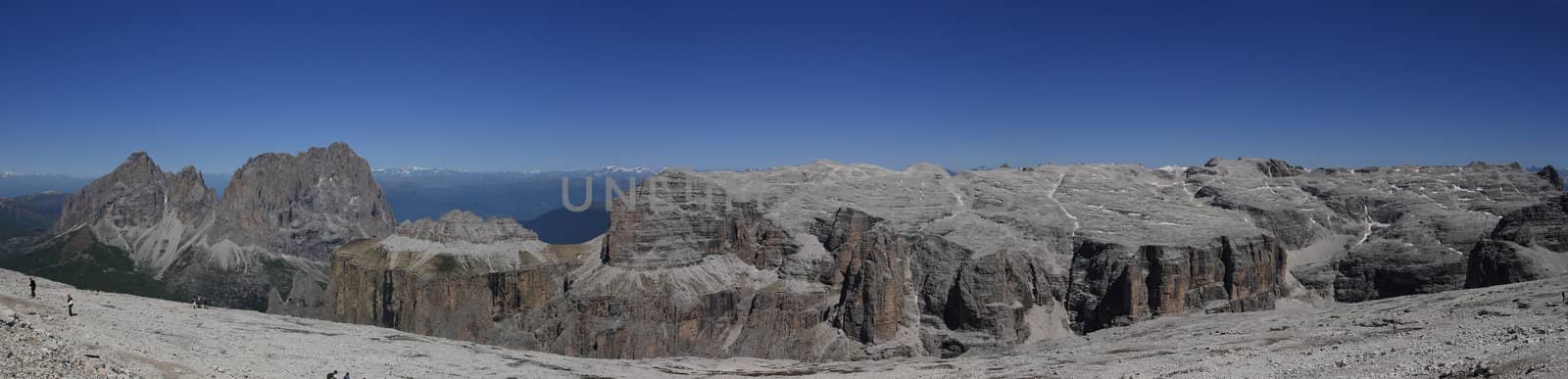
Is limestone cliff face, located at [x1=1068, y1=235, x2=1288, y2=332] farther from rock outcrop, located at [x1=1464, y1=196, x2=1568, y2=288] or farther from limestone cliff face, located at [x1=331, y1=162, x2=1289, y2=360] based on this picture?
rock outcrop, located at [x1=1464, y1=196, x2=1568, y2=288]

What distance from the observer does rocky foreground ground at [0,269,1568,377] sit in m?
37.8

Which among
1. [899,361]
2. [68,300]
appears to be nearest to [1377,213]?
[899,361]

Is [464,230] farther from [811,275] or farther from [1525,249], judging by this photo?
[1525,249]

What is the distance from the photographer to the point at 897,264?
119 meters

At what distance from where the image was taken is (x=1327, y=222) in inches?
5925

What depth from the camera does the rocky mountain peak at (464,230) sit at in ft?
432

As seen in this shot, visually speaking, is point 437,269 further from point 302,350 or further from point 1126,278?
point 1126,278

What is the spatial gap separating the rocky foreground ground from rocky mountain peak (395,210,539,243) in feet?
161

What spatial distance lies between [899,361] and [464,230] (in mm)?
76875

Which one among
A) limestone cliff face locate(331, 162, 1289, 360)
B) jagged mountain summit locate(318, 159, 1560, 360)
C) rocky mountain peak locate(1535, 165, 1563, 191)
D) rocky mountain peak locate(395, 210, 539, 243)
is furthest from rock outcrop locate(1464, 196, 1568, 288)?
rocky mountain peak locate(395, 210, 539, 243)

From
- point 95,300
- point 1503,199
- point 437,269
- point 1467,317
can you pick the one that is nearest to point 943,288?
point 1467,317

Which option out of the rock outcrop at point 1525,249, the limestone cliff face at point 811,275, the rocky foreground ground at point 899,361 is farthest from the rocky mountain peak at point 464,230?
the rock outcrop at point 1525,249

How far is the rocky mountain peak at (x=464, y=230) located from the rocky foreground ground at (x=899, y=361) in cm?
4910

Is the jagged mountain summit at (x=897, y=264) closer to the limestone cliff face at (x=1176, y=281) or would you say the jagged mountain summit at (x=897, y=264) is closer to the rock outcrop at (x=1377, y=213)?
the limestone cliff face at (x=1176, y=281)
